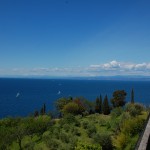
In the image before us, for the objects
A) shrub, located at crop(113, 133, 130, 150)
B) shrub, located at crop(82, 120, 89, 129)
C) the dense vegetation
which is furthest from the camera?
shrub, located at crop(82, 120, 89, 129)

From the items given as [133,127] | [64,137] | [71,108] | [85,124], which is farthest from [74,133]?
[71,108]

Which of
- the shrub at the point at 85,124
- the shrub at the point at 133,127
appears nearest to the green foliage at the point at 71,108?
the shrub at the point at 85,124

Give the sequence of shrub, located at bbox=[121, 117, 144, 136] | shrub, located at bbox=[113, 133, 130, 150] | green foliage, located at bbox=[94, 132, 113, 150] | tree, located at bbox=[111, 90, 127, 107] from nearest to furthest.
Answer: shrub, located at bbox=[113, 133, 130, 150]
shrub, located at bbox=[121, 117, 144, 136]
green foliage, located at bbox=[94, 132, 113, 150]
tree, located at bbox=[111, 90, 127, 107]

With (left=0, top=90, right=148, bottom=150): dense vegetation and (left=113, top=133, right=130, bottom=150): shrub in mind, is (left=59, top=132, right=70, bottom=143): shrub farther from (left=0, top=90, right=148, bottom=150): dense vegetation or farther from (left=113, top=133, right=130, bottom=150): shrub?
(left=113, top=133, right=130, bottom=150): shrub

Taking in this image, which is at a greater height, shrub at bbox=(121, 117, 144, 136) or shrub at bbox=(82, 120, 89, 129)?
shrub at bbox=(121, 117, 144, 136)

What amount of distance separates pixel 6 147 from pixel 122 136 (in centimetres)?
2119

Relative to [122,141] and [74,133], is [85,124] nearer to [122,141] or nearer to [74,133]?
[74,133]

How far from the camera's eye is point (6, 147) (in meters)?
45.5

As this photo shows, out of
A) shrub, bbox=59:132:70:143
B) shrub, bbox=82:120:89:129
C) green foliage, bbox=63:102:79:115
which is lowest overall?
shrub, bbox=59:132:70:143

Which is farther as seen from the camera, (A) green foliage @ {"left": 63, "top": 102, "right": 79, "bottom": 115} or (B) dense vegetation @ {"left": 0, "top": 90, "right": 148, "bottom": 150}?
(A) green foliage @ {"left": 63, "top": 102, "right": 79, "bottom": 115}

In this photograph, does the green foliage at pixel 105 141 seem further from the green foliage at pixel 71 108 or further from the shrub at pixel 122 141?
the green foliage at pixel 71 108

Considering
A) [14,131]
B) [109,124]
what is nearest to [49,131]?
[14,131]

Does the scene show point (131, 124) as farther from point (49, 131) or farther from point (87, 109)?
point (87, 109)

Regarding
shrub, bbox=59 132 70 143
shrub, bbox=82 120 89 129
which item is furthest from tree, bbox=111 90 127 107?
shrub, bbox=59 132 70 143
